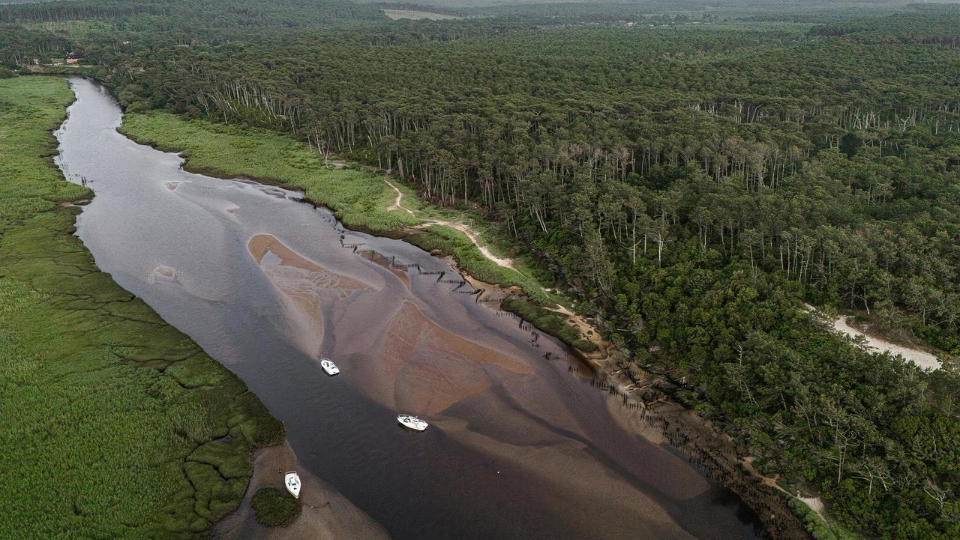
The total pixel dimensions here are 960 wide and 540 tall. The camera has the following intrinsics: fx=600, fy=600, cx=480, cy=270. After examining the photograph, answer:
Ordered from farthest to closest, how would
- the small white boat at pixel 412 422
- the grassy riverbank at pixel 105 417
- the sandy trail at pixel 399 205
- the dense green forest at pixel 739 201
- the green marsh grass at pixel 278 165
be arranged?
1. the sandy trail at pixel 399 205
2. the green marsh grass at pixel 278 165
3. the small white boat at pixel 412 422
4. the dense green forest at pixel 739 201
5. the grassy riverbank at pixel 105 417

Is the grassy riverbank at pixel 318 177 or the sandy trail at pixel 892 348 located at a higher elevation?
the grassy riverbank at pixel 318 177

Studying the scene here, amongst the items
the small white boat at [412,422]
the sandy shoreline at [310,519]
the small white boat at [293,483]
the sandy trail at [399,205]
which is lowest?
the sandy shoreline at [310,519]

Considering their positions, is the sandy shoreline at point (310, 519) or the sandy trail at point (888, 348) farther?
the sandy trail at point (888, 348)

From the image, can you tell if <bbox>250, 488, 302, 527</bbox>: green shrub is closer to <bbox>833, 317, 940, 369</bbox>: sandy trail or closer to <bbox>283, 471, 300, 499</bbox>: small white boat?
<bbox>283, 471, 300, 499</bbox>: small white boat

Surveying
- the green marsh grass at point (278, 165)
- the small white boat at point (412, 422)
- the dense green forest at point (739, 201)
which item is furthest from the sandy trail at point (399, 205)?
the small white boat at point (412, 422)

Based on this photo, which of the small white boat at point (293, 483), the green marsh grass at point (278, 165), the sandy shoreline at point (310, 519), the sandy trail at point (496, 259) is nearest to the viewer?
the sandy shoreline at point (310, 519)

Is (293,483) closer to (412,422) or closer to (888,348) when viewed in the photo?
(412,422)

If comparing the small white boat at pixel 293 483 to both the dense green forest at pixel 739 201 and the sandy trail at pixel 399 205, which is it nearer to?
the dense green forest at pixel 739 201
